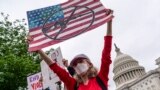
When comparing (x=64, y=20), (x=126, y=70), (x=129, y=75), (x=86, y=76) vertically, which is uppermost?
(x=64, y=20)

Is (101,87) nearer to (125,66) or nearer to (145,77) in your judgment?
Result: (145,77)

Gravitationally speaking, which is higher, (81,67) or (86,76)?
(81,67)

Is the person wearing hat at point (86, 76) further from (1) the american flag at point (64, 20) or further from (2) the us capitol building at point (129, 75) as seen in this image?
(2) the us capitol building at point (129, 75)

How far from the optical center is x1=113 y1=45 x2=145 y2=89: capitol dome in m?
105

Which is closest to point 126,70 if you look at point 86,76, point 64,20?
point 64,20

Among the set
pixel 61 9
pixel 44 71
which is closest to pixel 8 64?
pixel 44 71

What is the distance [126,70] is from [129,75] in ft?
8.39

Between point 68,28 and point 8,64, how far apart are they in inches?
610

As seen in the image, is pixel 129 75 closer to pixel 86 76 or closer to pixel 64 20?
pixel 64 20

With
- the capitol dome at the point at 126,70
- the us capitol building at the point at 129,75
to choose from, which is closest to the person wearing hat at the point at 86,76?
the us capitol building at the point at 129,75

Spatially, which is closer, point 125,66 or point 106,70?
point 106,70

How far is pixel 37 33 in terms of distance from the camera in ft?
16.9

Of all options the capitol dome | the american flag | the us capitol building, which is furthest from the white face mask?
the capitol dome

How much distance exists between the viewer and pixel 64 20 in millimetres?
5457
